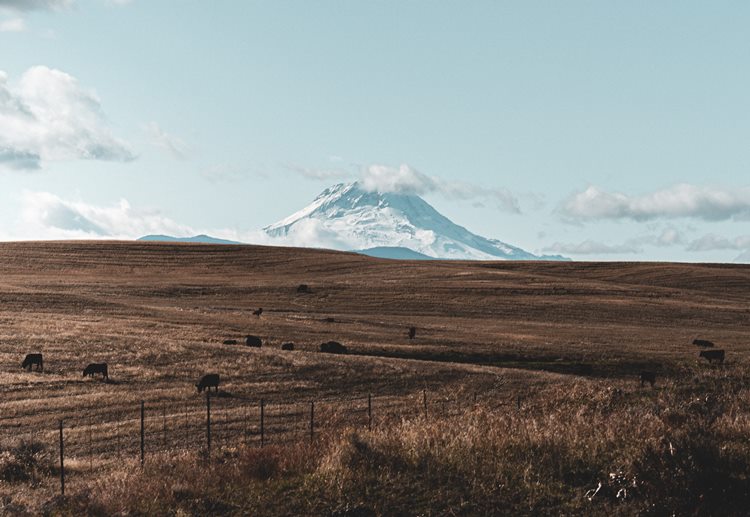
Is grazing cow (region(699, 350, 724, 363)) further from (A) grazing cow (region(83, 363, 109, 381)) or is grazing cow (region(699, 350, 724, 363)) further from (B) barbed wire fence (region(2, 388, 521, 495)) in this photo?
(A) grazing cow (region(83, 363, 109, 381))

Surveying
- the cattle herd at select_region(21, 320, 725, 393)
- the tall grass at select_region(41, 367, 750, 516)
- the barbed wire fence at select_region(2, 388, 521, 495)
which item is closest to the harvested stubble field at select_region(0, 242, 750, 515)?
the tall grass at select_region(41, 367, 750, 516)

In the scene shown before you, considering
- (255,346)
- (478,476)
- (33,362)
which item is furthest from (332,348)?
(478,476)

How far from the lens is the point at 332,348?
50875mm

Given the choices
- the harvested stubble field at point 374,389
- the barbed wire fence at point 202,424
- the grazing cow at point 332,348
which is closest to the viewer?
the harvested stubble field at point 374,389

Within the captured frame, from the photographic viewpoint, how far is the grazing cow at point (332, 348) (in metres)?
50.8

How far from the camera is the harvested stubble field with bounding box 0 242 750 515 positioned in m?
11.5

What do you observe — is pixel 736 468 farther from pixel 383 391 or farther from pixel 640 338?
pixel 640 338

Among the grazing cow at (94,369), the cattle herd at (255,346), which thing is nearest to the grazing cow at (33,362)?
the cattle herd at (255,346)

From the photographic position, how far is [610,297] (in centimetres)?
9025

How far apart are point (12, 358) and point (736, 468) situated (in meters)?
39.3

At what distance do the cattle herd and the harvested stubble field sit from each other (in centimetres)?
67

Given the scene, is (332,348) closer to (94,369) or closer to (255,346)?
(255,346)

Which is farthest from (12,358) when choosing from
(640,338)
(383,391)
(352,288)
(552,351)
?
(352,288)

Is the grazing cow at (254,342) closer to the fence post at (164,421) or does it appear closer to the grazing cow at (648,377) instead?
the fence post at (164,421)
